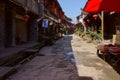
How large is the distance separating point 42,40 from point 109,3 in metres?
22.5

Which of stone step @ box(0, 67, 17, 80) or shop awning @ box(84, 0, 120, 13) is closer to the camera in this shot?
shop awning @ box(84, 0, 120, 13)

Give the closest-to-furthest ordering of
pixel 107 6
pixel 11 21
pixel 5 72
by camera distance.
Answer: pixel 107 6 < pixel 5 72 < pixel 11 21

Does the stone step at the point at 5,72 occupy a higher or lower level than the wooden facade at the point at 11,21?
lower

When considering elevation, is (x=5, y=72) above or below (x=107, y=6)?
below

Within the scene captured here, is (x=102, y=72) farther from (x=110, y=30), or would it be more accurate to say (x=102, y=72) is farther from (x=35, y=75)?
(x=110, y=30)

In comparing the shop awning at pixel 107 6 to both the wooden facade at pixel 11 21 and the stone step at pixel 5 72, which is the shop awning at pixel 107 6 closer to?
the stone step at pixel 5 72

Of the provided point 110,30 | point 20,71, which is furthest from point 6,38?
point 110,30

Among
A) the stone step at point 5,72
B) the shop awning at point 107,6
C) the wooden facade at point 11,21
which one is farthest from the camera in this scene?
the wooden facade at point 11,21

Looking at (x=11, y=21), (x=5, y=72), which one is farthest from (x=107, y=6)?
(x=11, y=21)

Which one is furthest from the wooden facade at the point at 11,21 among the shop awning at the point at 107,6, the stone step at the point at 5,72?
the shop awning at the point at 107,6

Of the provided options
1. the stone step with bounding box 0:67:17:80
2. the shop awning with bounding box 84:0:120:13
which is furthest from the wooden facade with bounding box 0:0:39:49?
the shop awning with bounding box 84:0:120:13

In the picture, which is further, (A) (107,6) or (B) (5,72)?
(B) (5,72)

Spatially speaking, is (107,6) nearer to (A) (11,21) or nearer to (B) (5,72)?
(B) (5,72)

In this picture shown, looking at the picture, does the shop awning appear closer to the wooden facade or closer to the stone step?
the stone step
